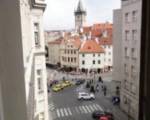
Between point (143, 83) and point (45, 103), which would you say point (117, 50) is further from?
point (143, 83)

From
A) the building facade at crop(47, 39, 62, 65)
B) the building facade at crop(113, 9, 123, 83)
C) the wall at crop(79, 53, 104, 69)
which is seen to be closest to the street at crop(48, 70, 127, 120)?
the building facade at crop(113, 9, 123, 83)

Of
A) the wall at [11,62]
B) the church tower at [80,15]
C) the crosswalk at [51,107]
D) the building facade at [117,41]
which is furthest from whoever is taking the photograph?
the church tower at [80,15]

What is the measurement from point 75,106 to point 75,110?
13.9 inches

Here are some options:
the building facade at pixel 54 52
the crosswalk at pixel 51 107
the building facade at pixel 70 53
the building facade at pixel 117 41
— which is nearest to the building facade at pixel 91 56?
the building facade at pixel 70 53

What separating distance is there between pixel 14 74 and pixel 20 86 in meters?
0.05

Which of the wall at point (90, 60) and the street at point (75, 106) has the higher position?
the wall at point (90, 60)

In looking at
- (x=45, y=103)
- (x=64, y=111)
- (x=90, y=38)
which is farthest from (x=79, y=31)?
(x=45, y=103)

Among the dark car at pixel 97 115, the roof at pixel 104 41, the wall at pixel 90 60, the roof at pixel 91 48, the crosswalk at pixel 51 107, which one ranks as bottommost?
the crosswalk at pixel 51 107

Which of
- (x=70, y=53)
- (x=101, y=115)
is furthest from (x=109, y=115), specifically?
(x=70, y=53)

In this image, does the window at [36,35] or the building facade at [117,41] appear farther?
the building facade at [117,41]

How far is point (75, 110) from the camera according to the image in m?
5.14

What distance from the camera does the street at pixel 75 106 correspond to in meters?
4.66

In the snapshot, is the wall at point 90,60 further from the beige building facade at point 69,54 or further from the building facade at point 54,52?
the building facade at point 54,52

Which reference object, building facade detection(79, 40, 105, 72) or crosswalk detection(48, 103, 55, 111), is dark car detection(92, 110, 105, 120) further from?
building facade detection(79, 40, 105, 72)
